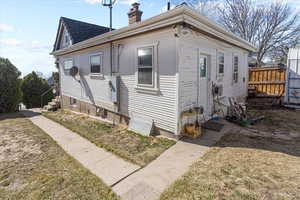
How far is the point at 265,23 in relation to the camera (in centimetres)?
1788

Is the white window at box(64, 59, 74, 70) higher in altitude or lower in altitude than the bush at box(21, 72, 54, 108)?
higher

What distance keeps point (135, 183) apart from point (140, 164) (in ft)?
1.97

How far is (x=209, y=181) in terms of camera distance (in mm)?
2629

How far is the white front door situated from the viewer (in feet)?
17.2

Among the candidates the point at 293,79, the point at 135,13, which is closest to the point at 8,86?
the point at 135,13

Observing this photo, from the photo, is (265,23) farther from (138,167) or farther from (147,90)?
(138,167)

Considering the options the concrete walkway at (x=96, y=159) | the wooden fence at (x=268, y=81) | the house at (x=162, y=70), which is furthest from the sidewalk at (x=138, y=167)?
the wooden fence at (x=268, y=81)

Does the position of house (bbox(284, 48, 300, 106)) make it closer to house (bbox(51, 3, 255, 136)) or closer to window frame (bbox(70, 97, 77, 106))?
house (bbox(51, 3, 255, 136))

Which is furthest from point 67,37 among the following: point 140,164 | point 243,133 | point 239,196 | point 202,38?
point 239,196

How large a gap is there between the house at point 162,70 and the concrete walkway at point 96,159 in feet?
5.62

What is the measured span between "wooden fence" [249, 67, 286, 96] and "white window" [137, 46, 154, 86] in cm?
896

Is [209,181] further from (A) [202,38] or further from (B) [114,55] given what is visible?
(B) [114,55]

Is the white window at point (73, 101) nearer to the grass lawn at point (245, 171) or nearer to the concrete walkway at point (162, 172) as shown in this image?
the concrete walkway at point (162, 172)

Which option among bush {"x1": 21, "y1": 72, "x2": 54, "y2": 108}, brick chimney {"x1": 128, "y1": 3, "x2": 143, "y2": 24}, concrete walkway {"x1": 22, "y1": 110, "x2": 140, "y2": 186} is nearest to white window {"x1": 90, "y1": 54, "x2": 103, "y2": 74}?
brick chimney {"x1": 128, "y1": 3, "x2": 143, "y2": 24}
